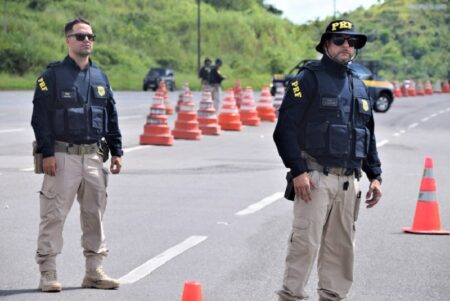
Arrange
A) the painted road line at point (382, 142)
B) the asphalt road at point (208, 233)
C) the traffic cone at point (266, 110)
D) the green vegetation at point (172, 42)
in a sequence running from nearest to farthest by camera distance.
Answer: the asphalt road at point (208, 233) < the painted road line at point (382, 142) < the traffic cone at point (266, 110) < the green vegetation at point (172, 42)

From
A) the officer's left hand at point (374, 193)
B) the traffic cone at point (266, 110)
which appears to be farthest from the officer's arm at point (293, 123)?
the traffic cone at point (266, 110)

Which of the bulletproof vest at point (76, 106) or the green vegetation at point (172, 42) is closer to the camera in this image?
the bulletproof vest at point (76, 106)

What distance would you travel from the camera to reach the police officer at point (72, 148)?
8352 mm

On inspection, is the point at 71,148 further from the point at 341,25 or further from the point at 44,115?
the point at 341,25

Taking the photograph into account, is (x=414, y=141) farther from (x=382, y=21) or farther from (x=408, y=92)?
(x=382, y=21)

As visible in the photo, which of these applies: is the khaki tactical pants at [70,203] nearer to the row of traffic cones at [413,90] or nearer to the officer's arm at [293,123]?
the officer's arm at [293,123]

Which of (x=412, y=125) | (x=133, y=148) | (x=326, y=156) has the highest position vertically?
(x=326, y=156)

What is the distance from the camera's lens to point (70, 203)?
8.46 meters

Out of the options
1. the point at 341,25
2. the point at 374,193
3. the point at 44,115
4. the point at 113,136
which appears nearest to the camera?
the point at 341,25

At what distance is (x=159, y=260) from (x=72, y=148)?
165cm

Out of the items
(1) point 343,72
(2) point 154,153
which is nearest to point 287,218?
(1) point 343,72

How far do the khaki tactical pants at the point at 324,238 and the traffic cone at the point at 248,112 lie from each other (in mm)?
24517

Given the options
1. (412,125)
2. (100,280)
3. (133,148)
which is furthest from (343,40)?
(412,125)

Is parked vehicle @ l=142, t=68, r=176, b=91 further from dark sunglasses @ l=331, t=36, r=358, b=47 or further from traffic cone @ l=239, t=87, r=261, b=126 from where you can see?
dark sunglasses @ l=331, t=36, r=358, b=47
